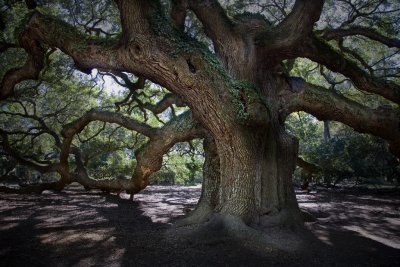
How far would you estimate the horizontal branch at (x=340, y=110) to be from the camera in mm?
7086

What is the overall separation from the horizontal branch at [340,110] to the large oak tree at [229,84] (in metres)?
0.02

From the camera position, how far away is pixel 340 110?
279 inches

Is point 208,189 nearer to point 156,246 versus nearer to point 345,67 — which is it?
point 156,246

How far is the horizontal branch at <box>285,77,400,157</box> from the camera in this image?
709 centimetres

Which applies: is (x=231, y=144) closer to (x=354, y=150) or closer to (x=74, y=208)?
(x=74, y=208)

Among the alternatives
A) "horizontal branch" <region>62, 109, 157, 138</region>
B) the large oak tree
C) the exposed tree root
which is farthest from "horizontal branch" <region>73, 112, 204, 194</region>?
the exposed tree root

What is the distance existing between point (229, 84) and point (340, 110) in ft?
9.94

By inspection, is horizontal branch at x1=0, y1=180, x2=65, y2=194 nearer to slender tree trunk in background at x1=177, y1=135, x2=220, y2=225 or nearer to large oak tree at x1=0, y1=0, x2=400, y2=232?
large oak tree at x1=0, y1=0, x2=400, y2=232

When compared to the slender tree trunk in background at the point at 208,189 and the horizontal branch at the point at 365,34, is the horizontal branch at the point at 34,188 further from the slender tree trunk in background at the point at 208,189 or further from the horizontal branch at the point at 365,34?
the horizontal branch at the point at 365,34

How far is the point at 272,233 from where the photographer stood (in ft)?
18.0

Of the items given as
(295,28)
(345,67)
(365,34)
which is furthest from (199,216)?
(365,34)

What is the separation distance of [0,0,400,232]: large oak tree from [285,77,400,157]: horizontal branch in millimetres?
22

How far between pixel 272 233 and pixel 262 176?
1.08 metres

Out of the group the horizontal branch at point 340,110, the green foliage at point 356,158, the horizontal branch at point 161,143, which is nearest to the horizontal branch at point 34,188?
the horizontal branch at point 161,143
